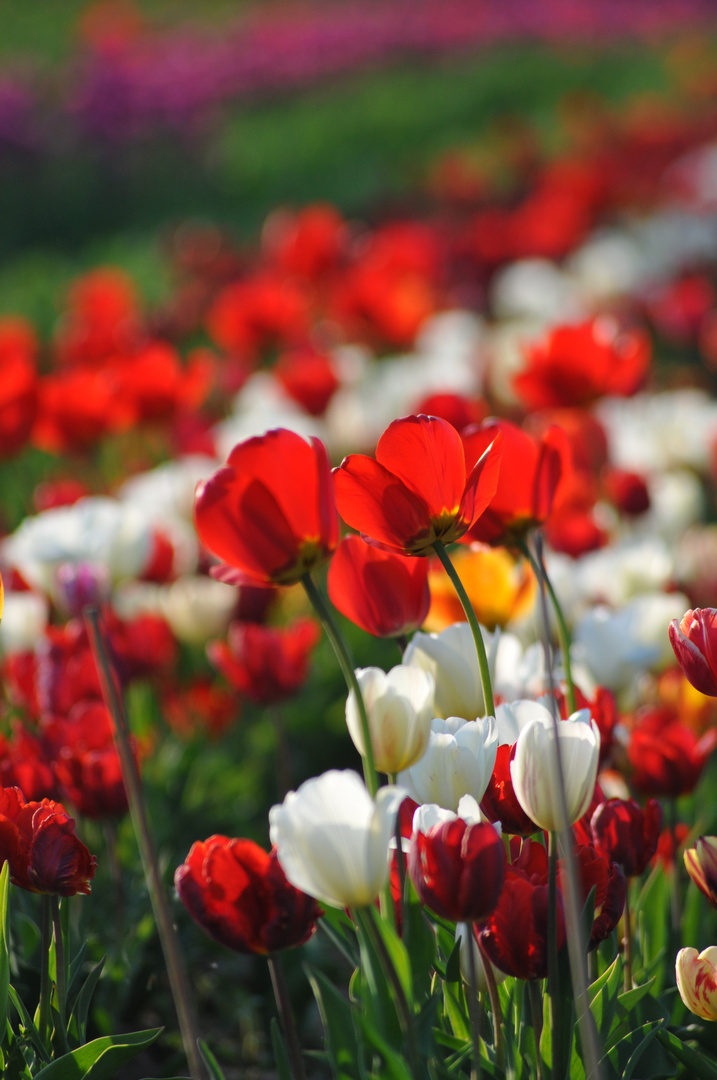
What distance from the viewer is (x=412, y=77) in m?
12.0

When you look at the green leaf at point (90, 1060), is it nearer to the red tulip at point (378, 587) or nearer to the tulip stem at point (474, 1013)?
the tulip stem at point (474, 1013)

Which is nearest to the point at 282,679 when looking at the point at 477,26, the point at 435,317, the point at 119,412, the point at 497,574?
the point at 497,574

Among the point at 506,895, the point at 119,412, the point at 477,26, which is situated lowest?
Result: the point at 506,895

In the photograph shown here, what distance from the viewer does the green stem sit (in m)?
0.88

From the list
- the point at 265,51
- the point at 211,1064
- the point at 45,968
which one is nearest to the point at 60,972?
the point at 45,968

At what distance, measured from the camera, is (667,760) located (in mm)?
1124

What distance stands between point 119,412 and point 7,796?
4.70 ft

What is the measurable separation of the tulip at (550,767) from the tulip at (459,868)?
69 mm

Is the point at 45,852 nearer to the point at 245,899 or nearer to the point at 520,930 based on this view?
the point at 245,899

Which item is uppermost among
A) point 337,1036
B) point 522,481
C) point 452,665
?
point 522,481

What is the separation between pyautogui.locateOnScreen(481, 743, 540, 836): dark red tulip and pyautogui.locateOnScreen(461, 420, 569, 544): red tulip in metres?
0.28

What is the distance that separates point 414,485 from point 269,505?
0.42ft

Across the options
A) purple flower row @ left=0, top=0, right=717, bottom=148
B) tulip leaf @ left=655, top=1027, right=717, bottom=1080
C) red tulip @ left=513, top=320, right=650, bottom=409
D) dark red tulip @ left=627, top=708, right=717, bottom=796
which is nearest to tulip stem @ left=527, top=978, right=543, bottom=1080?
tulip leaf @ left=655, top=1027, right=717, bottom=1080

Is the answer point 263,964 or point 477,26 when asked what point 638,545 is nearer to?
point 263,964
